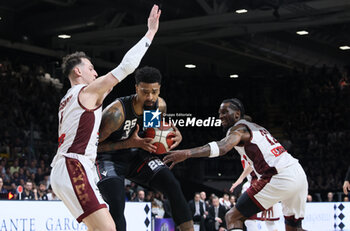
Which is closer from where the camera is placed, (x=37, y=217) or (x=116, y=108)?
(x=116, y=108)

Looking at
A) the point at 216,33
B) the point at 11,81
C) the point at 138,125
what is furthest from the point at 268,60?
the point at 138,125

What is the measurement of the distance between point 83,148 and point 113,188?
1018mm

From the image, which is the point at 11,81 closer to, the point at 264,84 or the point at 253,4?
the point at 253,4

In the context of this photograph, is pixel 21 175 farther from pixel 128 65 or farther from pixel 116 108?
pixel 128 65

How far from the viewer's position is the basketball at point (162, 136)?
5.80m

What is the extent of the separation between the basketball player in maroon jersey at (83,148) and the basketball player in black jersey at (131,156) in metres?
0.87

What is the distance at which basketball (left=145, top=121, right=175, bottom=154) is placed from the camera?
229 inches

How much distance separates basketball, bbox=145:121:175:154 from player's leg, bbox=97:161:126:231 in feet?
1.38

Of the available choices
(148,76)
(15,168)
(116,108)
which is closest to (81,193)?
(116,108)

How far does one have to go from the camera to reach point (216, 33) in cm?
2164

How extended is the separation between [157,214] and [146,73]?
9.96 metres

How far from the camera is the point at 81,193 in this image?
14.7 ft

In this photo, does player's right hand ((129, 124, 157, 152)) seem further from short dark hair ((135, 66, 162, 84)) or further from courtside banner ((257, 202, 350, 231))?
courtside banner ((257, 202, 350, 231))

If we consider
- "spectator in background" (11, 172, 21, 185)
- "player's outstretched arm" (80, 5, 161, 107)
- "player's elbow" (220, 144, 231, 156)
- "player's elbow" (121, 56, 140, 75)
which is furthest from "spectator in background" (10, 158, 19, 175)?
"player's elbow" (121, 56, 140, 75)
